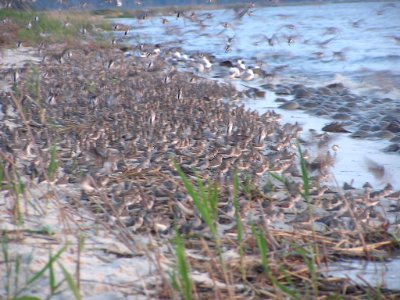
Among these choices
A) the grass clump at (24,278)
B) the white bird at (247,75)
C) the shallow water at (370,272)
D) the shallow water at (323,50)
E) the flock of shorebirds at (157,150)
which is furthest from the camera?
the white bird at (247,75)

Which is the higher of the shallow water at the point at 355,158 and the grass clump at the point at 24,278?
the grass clump at the point at 24,278

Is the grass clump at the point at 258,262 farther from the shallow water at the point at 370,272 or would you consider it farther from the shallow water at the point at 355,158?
the shallow water at the point at 355,158

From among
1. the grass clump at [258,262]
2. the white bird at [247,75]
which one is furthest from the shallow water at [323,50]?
the grass clump at [258,262]

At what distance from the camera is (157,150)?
5.02m

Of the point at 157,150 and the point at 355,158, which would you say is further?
the point at 355,158

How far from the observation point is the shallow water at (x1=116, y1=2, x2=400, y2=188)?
19.9 ft

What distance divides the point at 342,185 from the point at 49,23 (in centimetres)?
1089

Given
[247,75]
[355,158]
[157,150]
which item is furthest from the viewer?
[247,75]

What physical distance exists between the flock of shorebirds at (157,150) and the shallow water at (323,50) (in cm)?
54

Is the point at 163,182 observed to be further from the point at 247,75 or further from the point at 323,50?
the point at 323,50

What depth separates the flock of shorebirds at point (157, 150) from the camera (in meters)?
3.70

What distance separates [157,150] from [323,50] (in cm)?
1007

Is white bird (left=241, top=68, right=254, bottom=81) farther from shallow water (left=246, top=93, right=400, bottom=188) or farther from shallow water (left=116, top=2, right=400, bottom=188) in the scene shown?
shallow water (left=246, top=93, right=400, bottom=188)

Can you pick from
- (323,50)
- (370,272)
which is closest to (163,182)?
(370,272)
